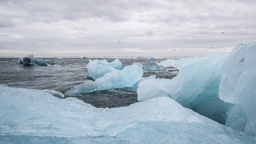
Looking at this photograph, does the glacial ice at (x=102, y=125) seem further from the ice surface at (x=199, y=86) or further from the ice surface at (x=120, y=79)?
the ice surface at (x=120, y=79)

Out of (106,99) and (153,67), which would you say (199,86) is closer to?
(106,99)

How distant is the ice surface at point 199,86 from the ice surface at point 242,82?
3.89 feet

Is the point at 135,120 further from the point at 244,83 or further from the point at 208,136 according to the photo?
the point at 244,83

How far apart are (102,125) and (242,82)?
93.1 inches

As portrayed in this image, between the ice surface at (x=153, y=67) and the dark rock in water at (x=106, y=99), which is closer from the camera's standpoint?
the dark rock in water at (x=106, y=99)

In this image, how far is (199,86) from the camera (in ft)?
16.3

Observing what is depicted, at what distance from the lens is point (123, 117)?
11.7 feet

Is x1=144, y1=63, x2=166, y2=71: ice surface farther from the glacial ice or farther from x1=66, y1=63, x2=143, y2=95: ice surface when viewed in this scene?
the glacial ice

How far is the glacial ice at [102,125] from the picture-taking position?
2.65m

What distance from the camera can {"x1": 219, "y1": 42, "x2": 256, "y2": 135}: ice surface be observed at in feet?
10.2

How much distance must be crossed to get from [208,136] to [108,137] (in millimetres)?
1388

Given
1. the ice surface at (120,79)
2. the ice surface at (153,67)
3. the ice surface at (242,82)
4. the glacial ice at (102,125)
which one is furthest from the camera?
the ice surface at (153,67)

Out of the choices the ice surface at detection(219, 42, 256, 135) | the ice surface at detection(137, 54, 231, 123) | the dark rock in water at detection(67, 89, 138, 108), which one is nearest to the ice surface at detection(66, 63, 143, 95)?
the dark rock in water at detection(67, 89, 138, 108)

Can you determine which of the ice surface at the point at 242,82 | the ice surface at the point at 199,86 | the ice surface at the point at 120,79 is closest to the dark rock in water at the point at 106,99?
the ice surface at the point at 120,79
